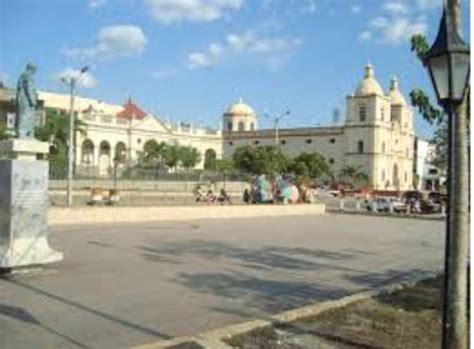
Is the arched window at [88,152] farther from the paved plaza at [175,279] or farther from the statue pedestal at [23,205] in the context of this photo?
the statue pedestal at [23,205]

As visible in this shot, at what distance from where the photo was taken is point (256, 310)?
368 inches

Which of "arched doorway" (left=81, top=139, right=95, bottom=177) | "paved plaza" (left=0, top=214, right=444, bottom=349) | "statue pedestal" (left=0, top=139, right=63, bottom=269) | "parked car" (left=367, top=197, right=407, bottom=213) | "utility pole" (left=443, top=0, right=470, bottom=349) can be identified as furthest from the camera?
"arched doorway" (left=81, top=139, right=95, bottom=177)

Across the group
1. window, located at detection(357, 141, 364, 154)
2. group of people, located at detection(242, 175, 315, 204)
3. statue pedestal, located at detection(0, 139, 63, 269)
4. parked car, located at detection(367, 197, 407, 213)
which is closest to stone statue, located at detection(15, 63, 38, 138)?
statue pedestal, located at detection(0, 139, 63, 269)

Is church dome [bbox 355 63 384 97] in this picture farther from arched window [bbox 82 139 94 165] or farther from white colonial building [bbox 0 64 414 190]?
arched window [bbox 82 139 94 165]

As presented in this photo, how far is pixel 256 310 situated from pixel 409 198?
4174cm

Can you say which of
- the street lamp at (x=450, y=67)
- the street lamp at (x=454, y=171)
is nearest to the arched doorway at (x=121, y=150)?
the street lamp at (x=454, y=171)

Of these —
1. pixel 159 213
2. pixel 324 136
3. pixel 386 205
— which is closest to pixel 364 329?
pixel 159 213

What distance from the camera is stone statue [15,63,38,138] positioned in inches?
461

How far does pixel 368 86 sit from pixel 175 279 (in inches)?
4466

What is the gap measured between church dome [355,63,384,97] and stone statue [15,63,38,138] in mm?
111397

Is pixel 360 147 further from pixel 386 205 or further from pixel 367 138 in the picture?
pixel 386 205

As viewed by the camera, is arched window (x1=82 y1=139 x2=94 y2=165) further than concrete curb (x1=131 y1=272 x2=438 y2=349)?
Yes

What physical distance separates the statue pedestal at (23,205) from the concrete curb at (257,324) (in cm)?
431

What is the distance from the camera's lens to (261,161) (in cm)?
9356
